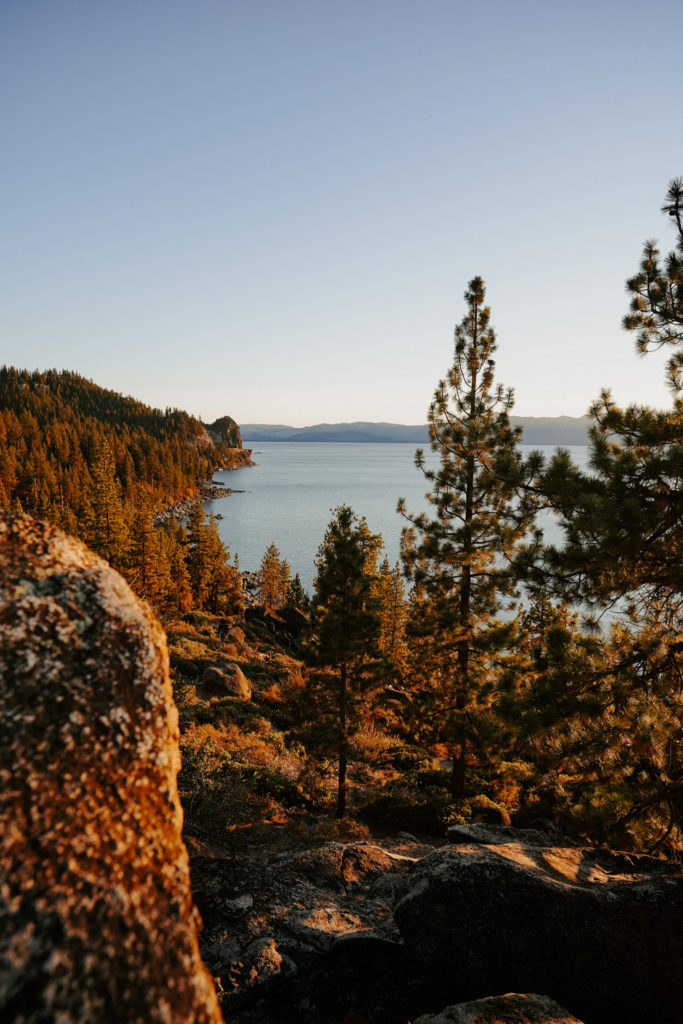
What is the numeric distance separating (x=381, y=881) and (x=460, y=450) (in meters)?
9.41

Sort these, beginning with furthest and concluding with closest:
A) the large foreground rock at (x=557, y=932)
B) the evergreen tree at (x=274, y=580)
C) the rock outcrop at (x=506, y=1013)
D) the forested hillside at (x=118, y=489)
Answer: the evergreen tree at (x=274, y=580) → the forested hillside at (x=118, y=489) → the large foreground rock at (x=557, y=932) → the rock outcrop at (x=506, y=1013)

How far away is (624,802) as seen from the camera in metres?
6.30

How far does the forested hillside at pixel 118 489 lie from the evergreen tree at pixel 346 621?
946 centimetres

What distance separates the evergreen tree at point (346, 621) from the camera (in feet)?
45.0

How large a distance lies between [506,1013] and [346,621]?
31.6ft

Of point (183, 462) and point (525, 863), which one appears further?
point (183, 462)

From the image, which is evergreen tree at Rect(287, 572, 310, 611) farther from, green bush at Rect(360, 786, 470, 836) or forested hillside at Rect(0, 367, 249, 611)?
green bush at Rect(360, 786, 470, 836)

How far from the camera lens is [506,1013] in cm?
439

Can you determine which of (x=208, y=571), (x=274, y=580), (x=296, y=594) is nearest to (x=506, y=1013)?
(x=208, y=571)

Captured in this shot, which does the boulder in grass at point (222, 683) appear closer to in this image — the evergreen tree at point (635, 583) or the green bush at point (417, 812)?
the green bush at point (417, 812)

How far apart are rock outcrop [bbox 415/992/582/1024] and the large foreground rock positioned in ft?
1.81

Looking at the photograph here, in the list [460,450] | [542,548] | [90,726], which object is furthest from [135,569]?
[90,726]

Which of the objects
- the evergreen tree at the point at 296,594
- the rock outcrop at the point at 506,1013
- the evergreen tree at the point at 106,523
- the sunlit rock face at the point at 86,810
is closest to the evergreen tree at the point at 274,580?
the evergreen tree at the point at 296,594

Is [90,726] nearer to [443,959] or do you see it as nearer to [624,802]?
[443,959]
